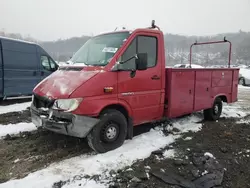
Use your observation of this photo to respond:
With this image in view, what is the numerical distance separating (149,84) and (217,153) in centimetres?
193

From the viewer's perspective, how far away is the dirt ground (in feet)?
12.1

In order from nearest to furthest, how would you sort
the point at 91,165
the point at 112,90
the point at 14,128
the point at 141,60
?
the point at 91,165
the point at 112,90
the point at 141,60
the point at 14,128

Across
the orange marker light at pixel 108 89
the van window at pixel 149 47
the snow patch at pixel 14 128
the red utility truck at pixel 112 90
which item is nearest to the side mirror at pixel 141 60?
the red utility truck at pixel 112 90

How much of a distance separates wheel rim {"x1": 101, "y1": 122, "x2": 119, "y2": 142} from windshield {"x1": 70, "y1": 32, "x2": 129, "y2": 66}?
46.0 inches

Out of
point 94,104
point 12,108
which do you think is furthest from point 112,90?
point 12,108

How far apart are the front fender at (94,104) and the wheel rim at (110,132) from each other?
1.24ft

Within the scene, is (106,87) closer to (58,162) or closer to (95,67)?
(95,67)

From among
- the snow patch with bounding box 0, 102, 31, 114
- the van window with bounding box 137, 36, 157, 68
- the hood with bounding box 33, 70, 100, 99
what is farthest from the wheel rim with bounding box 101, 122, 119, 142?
the snow patch with bounding box 0, 102, 31, 114

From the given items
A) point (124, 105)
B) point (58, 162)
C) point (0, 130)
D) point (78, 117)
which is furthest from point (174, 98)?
point (0, 130)

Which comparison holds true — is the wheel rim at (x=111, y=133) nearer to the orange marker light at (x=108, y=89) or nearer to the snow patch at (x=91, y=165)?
the snow patch at (x=91, y=165)

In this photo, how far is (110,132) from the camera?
448cm

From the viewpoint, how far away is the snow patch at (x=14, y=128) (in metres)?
5.64

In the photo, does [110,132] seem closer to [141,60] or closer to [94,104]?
[94,104]

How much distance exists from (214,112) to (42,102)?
5.07 meters
